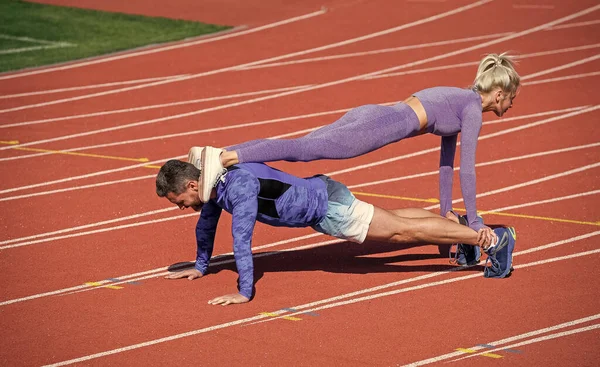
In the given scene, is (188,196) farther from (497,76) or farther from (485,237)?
(497,76)

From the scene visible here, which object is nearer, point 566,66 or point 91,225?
point 91,225

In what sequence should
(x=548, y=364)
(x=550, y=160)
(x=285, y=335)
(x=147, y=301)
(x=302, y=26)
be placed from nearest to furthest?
(x=548, y=364)
(x=285, y=335)
(x=147, y=301)
(x=550, y=160)
(x=302, y=26)

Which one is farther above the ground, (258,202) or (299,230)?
(258,202)

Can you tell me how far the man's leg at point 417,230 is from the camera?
741 centimetres

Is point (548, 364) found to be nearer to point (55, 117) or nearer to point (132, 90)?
point (55, 117)

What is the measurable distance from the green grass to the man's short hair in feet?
33.2

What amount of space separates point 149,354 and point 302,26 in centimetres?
1283

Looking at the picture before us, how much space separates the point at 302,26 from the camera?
18.6m

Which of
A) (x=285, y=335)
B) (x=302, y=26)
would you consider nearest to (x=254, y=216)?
(x=285, y=335)

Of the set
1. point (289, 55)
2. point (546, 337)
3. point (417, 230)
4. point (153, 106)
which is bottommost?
point (546, 337)

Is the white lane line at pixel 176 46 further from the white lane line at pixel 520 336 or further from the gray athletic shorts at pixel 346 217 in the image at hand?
the white lane line at pixel 520 336

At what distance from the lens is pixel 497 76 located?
766 centimetres

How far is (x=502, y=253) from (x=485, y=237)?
0.61 ft

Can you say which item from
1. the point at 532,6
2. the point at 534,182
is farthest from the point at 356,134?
the point at 532,6
